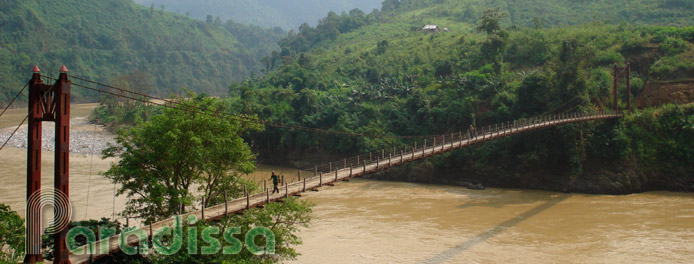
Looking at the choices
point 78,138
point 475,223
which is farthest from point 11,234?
point 78,138

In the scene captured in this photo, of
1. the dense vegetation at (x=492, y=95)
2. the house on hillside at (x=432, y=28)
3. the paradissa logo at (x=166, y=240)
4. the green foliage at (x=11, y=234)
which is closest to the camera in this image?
the paradissa logo at (x=166, y=240)

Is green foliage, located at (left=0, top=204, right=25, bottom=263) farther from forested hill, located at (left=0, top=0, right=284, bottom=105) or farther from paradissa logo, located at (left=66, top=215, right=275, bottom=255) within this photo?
forested hill, located at (left=0, top=0, right=284, bottom=105)

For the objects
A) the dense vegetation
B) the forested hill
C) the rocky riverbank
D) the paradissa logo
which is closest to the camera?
the paradissa logo

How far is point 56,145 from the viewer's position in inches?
316

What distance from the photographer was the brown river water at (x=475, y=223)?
14805 mm

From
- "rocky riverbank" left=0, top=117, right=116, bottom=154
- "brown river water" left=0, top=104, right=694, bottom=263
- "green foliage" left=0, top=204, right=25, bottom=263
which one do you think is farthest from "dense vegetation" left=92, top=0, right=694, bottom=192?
"green foliage" left=0, top=204, right=25, bottom=263

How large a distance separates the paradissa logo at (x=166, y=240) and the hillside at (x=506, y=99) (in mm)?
16010

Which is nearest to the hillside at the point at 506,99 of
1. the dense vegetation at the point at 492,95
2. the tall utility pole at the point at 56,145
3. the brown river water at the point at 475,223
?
the dense vegetation at the point at 492,95

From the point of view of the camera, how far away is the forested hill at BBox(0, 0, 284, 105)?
68688 millimetres

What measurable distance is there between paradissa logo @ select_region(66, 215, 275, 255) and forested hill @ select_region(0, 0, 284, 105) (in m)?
50.8

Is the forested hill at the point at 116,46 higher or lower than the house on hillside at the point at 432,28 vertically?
higher

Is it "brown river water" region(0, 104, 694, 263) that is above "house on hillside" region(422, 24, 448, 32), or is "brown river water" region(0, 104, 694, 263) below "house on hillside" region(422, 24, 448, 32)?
below

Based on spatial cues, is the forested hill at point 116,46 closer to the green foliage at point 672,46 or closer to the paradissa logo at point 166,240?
the green foliage at point 672,46

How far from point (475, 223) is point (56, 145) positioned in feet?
45.3
